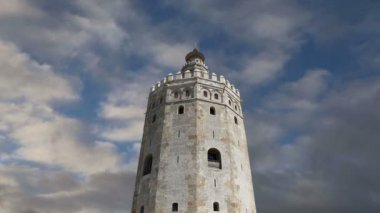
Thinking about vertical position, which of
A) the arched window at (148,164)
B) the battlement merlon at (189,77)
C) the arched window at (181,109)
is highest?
the battlement merlon at (189,77)

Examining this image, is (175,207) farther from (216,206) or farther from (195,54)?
(195,54)

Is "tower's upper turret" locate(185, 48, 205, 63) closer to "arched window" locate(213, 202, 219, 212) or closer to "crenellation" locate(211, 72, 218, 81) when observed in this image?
"crenellation" locate(211, 72, 218, 81)

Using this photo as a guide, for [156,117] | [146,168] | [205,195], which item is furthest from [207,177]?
[156,117]

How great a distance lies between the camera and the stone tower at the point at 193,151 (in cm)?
2636

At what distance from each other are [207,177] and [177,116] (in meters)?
6.13

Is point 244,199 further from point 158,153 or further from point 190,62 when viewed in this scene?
point 190,62

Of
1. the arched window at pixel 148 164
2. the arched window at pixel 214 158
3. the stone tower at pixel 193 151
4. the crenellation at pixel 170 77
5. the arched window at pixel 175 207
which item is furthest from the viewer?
the crenellation at pixel 170 77

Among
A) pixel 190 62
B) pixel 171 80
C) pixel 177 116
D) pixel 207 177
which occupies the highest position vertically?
pixel 190 62

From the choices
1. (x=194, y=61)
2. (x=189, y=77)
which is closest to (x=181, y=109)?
(x=189, y=77)

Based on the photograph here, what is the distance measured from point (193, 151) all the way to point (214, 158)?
2064 millimetres

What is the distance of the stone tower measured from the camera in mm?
26359

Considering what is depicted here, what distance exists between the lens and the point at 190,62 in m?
39.4

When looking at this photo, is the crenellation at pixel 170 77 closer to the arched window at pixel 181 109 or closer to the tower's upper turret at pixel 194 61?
the arched window at pixel 181 109

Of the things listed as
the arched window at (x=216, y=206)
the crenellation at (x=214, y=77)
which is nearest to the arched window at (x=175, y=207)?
the arched window at (x=216, y=206)
